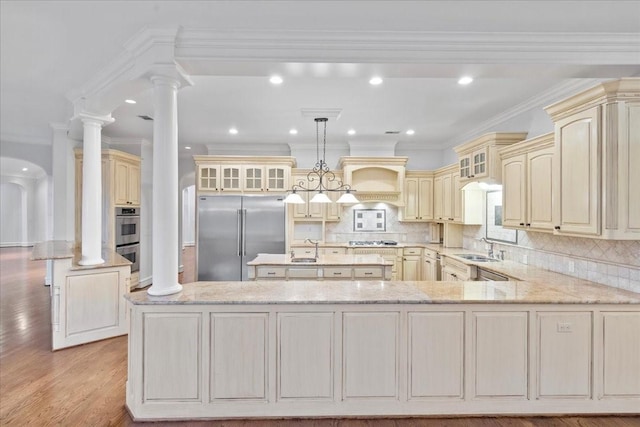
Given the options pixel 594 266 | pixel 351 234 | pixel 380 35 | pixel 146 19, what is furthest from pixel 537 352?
pixel 351 234

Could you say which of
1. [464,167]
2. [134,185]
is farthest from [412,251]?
[134,185]

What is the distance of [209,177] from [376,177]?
3.14m

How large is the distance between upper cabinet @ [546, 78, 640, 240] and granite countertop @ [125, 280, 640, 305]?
0.50 meters

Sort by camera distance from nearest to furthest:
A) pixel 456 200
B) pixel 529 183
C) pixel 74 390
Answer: pixel 74 390 → pixel 529 183 → pixel 456 200

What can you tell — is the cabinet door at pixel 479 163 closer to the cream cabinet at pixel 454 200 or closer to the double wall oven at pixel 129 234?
the cream cabinet at pixel 454 200

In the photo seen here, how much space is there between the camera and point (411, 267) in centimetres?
613

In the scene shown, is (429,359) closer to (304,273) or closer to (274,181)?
(304,273)

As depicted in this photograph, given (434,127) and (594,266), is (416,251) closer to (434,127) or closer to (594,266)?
(434,127)

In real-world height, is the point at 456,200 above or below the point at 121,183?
below

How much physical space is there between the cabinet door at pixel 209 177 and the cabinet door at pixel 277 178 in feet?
2.98

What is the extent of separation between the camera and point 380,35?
245cm

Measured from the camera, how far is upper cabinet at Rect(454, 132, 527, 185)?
13.4 feet

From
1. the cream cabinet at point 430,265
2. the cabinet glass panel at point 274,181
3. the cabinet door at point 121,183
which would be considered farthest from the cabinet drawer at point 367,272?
the cabinet door at point 121,183

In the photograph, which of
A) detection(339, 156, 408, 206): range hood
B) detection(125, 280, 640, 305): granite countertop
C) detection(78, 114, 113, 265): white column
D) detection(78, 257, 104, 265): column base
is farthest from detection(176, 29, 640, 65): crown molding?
detection(339, 156, 408, 206): range hood
